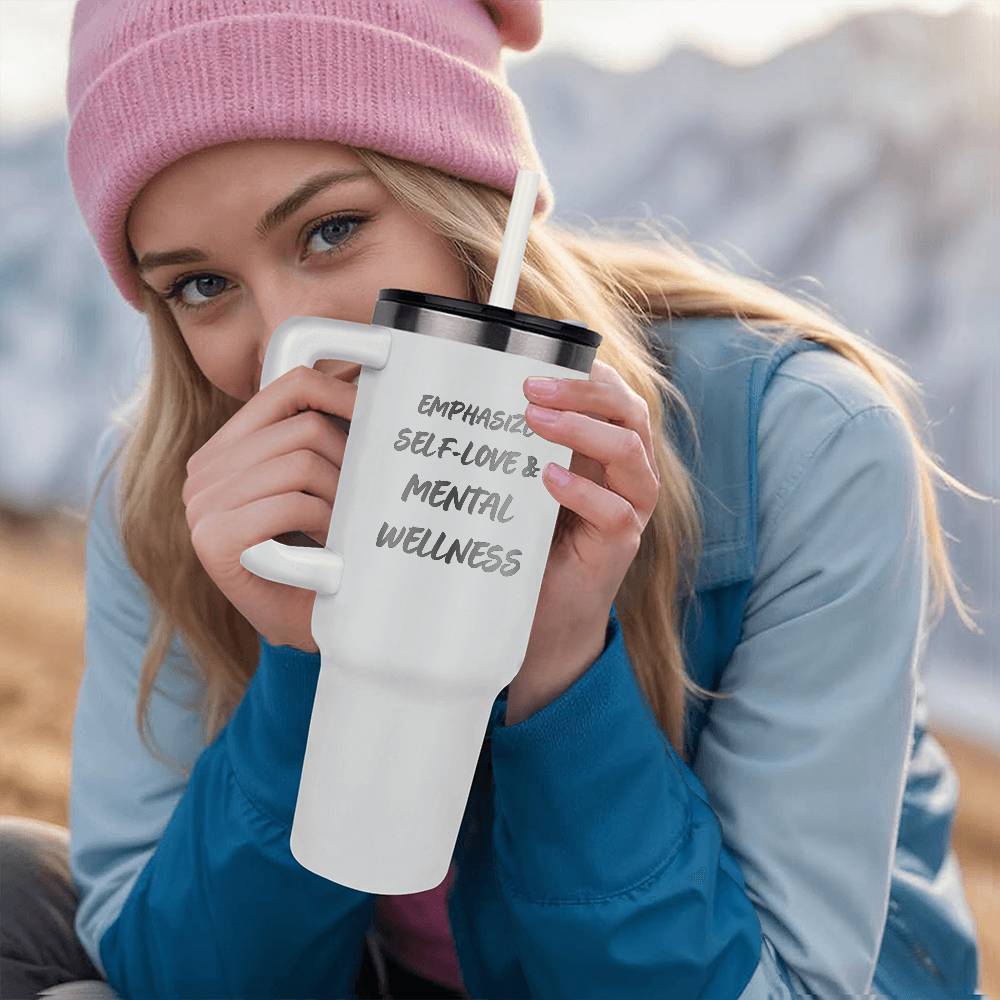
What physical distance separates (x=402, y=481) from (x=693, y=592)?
494mm

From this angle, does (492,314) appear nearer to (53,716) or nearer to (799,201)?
(53,716)

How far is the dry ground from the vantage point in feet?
7.00

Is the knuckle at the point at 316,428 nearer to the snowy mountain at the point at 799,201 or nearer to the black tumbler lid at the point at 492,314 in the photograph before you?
the black tumbler lid at the point at 492,314

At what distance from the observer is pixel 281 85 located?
90cm

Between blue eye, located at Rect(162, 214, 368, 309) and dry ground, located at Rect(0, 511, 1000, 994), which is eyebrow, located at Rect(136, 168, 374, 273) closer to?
blue eye, located at Rect(162, 214, 368, 309)

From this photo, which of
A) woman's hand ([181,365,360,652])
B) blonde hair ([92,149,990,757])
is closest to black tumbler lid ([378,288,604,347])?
woman's hand ([181,365,360,652])

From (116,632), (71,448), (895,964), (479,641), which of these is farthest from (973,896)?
(71,448)

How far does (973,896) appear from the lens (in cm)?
245

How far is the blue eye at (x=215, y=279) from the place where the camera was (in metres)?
0.92

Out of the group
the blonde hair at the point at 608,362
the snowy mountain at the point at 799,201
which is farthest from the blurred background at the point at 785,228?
the blonde hair at the point at 608,362

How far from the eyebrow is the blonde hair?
2 cm

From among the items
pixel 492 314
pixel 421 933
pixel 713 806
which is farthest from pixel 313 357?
pixel 421 933

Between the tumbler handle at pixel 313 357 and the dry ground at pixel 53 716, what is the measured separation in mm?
1612

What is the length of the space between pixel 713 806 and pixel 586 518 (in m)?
0.41
